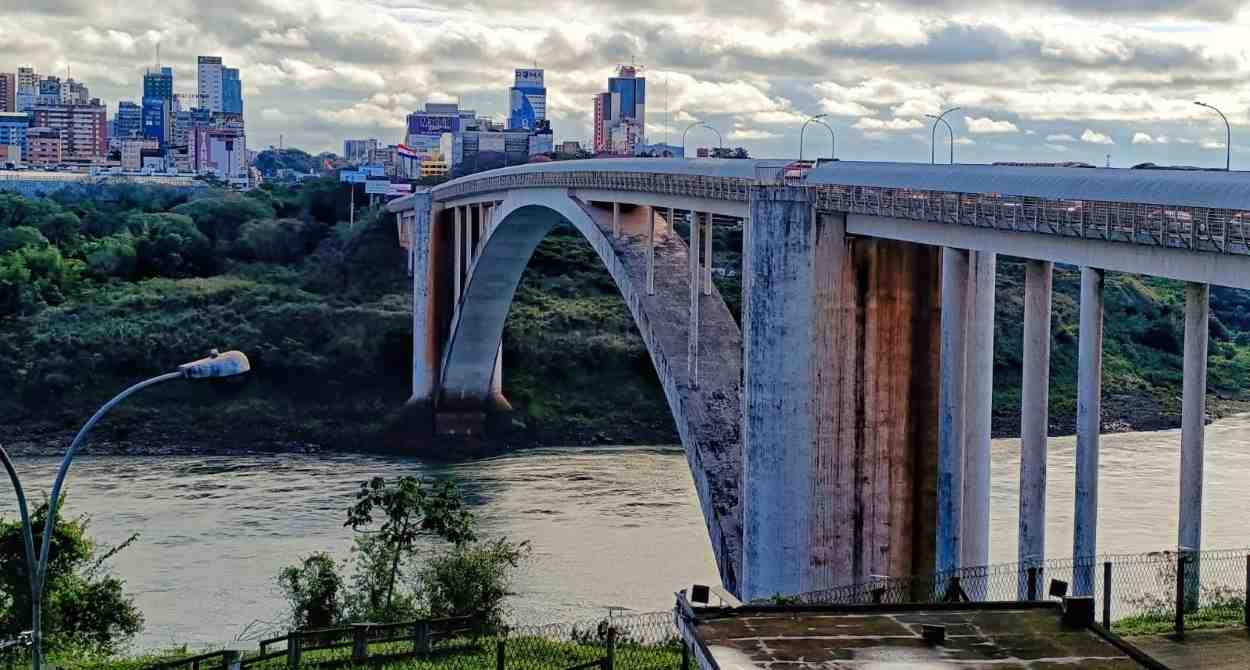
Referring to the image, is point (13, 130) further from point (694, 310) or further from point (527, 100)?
point (694, 310)

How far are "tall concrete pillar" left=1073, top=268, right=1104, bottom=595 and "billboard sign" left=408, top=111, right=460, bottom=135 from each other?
533 ft

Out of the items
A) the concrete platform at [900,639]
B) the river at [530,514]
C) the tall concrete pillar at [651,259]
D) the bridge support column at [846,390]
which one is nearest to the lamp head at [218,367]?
the concrete platform at [900,639]

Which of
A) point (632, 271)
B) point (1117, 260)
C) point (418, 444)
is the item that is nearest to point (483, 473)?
point (418, 444)

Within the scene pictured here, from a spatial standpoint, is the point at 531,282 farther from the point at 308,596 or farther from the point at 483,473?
the point at 308,596

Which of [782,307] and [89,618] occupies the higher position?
[782,307]

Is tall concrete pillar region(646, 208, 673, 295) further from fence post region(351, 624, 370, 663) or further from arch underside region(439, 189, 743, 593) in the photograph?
fence post region(351, 624, 370, 663)

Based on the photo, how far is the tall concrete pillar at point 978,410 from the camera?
20.9 meters

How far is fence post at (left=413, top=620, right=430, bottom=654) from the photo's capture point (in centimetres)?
1995

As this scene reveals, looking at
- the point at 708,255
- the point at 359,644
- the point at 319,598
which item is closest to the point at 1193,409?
the point at 359,644

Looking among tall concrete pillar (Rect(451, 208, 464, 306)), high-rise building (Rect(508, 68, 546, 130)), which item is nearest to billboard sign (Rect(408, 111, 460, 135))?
high-rise building (Rect(508, 68, 546, 130))

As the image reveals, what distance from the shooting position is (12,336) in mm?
66312

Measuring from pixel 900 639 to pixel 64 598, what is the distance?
14994mm

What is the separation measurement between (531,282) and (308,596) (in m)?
46.3

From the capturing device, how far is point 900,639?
537 inches
